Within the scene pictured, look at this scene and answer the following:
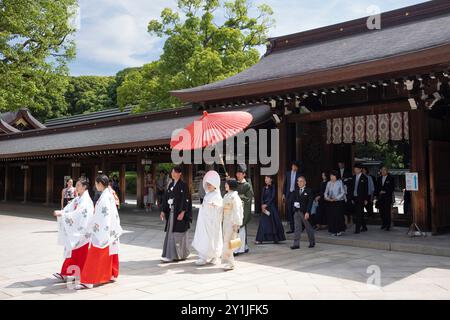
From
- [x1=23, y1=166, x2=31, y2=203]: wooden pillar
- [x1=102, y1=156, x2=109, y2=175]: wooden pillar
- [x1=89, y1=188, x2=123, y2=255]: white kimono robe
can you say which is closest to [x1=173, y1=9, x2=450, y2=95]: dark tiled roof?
Result: [x1=89, y1=188, x2=123, y2=255]: white kimono robe

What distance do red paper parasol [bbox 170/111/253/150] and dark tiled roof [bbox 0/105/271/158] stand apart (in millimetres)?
4786

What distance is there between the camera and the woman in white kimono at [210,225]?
22.8 feet

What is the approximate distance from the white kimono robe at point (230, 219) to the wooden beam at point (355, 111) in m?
4.64

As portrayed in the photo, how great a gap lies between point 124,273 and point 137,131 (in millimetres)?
11844

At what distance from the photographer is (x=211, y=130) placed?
6633 millimetres

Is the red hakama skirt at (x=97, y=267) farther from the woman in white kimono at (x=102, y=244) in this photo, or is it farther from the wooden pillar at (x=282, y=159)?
the wooden pillar at (x=282, y=159)

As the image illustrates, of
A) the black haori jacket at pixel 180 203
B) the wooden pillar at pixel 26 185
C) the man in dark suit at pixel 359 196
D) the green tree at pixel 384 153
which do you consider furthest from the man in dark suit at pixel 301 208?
the green tree at pixel 384 153

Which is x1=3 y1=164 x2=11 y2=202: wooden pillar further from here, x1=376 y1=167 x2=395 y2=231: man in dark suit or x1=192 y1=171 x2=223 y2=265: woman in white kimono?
x1=376 y1=167 x2=395 y2=231: man in dark suit

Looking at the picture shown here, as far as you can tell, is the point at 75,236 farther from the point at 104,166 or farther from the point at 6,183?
the point at 6,183

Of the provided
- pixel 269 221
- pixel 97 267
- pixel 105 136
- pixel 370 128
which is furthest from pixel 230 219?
pixel 105 136

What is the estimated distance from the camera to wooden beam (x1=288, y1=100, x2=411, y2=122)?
9305 mm

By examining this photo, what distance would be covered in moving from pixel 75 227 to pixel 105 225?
47cm

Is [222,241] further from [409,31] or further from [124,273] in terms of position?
[409,31]
